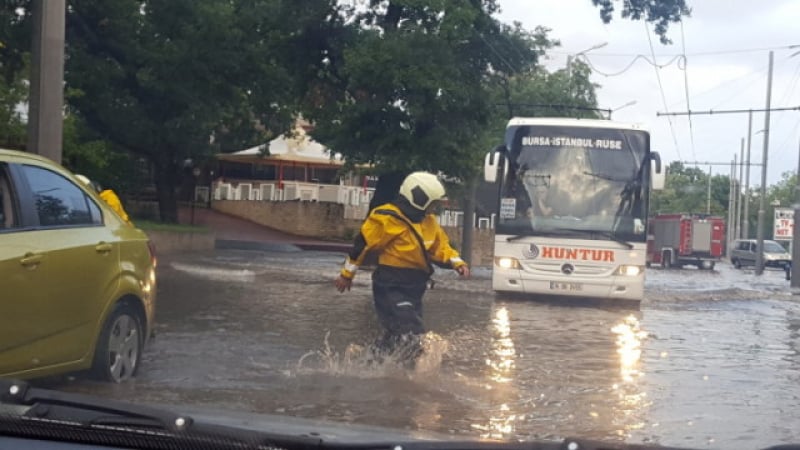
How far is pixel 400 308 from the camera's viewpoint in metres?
9.02

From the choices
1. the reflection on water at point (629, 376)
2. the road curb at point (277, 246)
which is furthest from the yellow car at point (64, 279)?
the road curb at point (277, 246)

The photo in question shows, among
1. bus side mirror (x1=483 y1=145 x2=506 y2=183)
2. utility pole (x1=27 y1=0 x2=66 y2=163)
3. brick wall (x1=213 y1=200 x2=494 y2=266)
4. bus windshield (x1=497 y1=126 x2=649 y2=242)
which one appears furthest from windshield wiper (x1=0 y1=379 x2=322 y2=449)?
brick wall (x1=213 y1=200 x2=494 y2=266)

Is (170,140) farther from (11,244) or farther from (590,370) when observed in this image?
(11,244)

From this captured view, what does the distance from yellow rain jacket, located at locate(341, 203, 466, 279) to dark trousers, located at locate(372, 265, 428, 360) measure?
0.08 metres

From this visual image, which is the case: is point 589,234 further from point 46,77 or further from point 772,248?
point 772,248

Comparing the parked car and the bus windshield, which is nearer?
the bus windshield

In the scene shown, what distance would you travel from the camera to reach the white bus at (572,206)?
17.3m

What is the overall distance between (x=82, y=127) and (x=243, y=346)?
19.0m

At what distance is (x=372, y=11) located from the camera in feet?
81.8

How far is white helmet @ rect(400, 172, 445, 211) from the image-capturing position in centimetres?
876

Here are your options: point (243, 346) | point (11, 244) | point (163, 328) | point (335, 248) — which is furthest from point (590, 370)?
point (335, 248)

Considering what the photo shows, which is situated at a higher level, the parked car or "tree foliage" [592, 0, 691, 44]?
"tree foliage" [592, 0, 691, 44]

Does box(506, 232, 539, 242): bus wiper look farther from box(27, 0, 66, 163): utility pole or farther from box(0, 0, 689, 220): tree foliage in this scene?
box(27, 0, 66, 163): utility pole

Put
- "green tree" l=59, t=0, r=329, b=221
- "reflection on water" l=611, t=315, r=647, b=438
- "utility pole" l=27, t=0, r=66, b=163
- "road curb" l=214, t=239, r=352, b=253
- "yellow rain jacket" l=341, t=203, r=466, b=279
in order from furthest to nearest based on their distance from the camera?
"road curb" l=214, t=239, r=352, b=253, "green tree" l=59, t=0, r=329, b=221, "utility pole" l=27, t=0, r=66, b=163, "yellow rain jacket" l=341, t=203, r=466, b=279, "reflection on water" l=611, t=315, r=647, b=438
